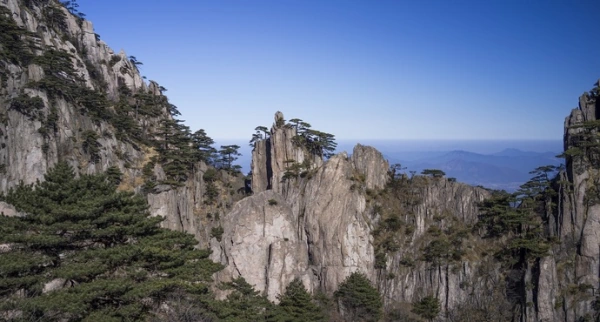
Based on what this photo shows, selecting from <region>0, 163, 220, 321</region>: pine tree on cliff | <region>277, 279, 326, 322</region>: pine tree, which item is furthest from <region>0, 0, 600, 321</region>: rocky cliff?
<region>0, 163, 220, 321</region>: pine tree on cliff

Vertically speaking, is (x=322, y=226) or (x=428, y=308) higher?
(x=322, y=226)

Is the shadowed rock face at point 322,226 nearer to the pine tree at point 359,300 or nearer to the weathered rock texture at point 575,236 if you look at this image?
the pine tree at point 359,300

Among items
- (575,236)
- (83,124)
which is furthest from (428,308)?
(83,124)

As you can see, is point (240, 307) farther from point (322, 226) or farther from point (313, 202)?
point (313, 202)

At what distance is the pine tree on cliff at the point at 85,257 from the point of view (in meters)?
15.9

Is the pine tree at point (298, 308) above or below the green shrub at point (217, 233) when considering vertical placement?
below

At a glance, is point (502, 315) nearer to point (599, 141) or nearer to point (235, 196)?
point (599, 141)

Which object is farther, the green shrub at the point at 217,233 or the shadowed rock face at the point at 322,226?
the green shrub at the point at 217,233

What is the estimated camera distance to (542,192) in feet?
167

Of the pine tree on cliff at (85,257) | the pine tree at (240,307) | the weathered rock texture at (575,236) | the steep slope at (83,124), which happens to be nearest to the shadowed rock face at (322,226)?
the steep slope at (83,124)

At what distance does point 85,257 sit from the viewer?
17.5 m

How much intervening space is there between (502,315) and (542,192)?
18064mm

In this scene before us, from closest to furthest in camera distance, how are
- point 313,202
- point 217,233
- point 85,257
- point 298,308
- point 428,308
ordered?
point 85,257
point 298,308
point 428,308
point 217,233
point 313,202

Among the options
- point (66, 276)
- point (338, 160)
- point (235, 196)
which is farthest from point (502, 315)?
point (66, 276)
